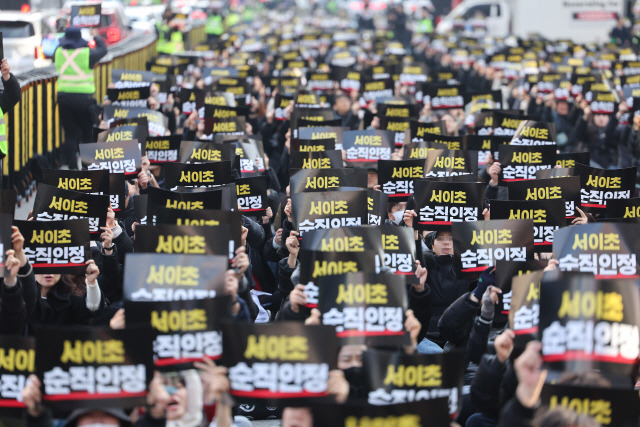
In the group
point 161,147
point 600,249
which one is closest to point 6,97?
point 161,147

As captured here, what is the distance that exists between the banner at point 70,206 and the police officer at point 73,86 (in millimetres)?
8112

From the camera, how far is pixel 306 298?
749cm

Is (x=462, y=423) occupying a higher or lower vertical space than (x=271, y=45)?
higher

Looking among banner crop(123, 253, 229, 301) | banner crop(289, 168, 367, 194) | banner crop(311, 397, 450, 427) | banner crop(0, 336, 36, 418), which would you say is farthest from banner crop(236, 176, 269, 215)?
banner crop(311, 397, 450, 427)

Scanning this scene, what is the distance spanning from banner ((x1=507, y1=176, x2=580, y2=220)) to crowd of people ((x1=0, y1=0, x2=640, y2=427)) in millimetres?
158

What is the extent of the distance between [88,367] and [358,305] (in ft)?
5.03

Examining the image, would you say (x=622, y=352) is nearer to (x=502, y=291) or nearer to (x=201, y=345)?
(x=502, y=291)

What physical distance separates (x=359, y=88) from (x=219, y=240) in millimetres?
14090

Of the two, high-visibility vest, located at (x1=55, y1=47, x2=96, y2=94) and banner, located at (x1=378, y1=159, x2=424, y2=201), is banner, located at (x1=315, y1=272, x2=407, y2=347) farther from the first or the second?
high-visibility vest, located at (x1=55, y1=47, x2=96, y2=94)

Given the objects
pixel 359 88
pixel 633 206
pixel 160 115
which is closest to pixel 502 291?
pixel 633 206

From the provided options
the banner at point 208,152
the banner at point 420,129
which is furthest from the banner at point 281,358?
the banner at point 420,129

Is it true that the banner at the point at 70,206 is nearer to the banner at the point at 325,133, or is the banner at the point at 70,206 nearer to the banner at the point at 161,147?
the banner at the point at 161,147

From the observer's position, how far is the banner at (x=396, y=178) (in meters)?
11.4

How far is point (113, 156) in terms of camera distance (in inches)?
461
